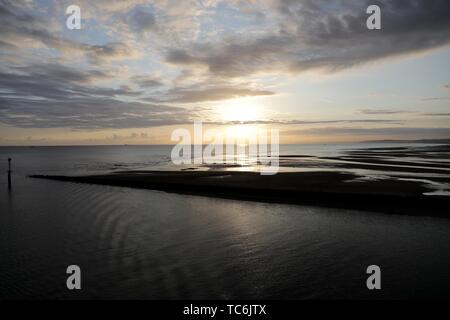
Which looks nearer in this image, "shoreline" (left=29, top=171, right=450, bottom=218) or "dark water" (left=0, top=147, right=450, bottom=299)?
"dark water" (left=0, top=147, right=450, bottom=299)

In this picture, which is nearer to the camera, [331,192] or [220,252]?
[220,252]

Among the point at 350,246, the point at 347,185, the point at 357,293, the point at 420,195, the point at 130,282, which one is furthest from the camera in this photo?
the point at 347,185

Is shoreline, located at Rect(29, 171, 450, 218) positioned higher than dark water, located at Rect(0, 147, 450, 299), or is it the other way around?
shoreline, located at Rect(29, 171, 450, 218)

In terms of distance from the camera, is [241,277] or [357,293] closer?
[357,293]

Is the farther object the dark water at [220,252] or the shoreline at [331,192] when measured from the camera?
the shoreline at [331,192]

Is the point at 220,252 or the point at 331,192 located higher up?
→ the point at 331,192
